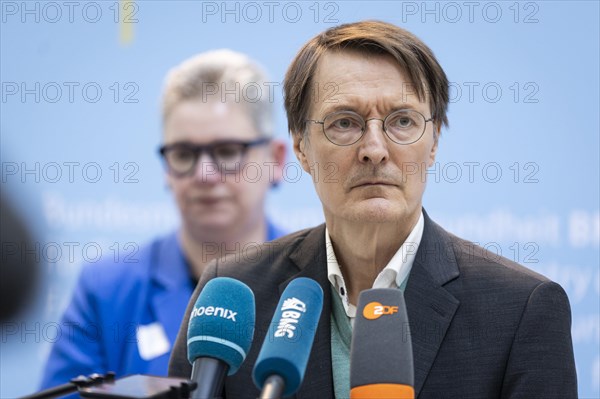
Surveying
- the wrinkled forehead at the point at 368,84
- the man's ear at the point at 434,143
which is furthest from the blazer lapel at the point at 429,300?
the wrinkled forehead at the point at 368,84

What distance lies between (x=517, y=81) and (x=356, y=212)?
3.77 feet

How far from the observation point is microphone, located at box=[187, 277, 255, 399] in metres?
1.07

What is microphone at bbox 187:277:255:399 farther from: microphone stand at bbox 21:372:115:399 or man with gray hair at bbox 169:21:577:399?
man with gray hair at bbox 169:21:577:399

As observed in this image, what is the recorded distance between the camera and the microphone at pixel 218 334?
107cm

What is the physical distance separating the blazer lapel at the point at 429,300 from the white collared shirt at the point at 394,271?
0.02 metres

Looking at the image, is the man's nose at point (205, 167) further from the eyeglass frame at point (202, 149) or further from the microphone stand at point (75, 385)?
the microphone stand at point (75, 385)

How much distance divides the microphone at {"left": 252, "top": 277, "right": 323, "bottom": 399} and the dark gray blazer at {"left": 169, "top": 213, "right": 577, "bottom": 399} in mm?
435

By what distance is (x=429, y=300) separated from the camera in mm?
1662

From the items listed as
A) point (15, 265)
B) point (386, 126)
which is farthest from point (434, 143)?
point (15, 265)

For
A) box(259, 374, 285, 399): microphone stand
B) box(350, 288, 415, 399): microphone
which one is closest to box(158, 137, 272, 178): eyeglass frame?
box(350, 288, 415, 399): microphone

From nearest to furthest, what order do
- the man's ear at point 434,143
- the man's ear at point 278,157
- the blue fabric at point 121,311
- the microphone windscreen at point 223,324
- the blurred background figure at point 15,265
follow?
the microphone windscreen at point 223,324
the man's ear at point 434,143
the blurred background figure at point 15,265
the blue fabric at point 121,311
the man's ear at point 278,157

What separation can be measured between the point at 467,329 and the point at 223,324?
63cm

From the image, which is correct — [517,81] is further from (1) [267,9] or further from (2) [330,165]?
(2) [330,165]

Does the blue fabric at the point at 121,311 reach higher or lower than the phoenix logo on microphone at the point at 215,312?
lower
